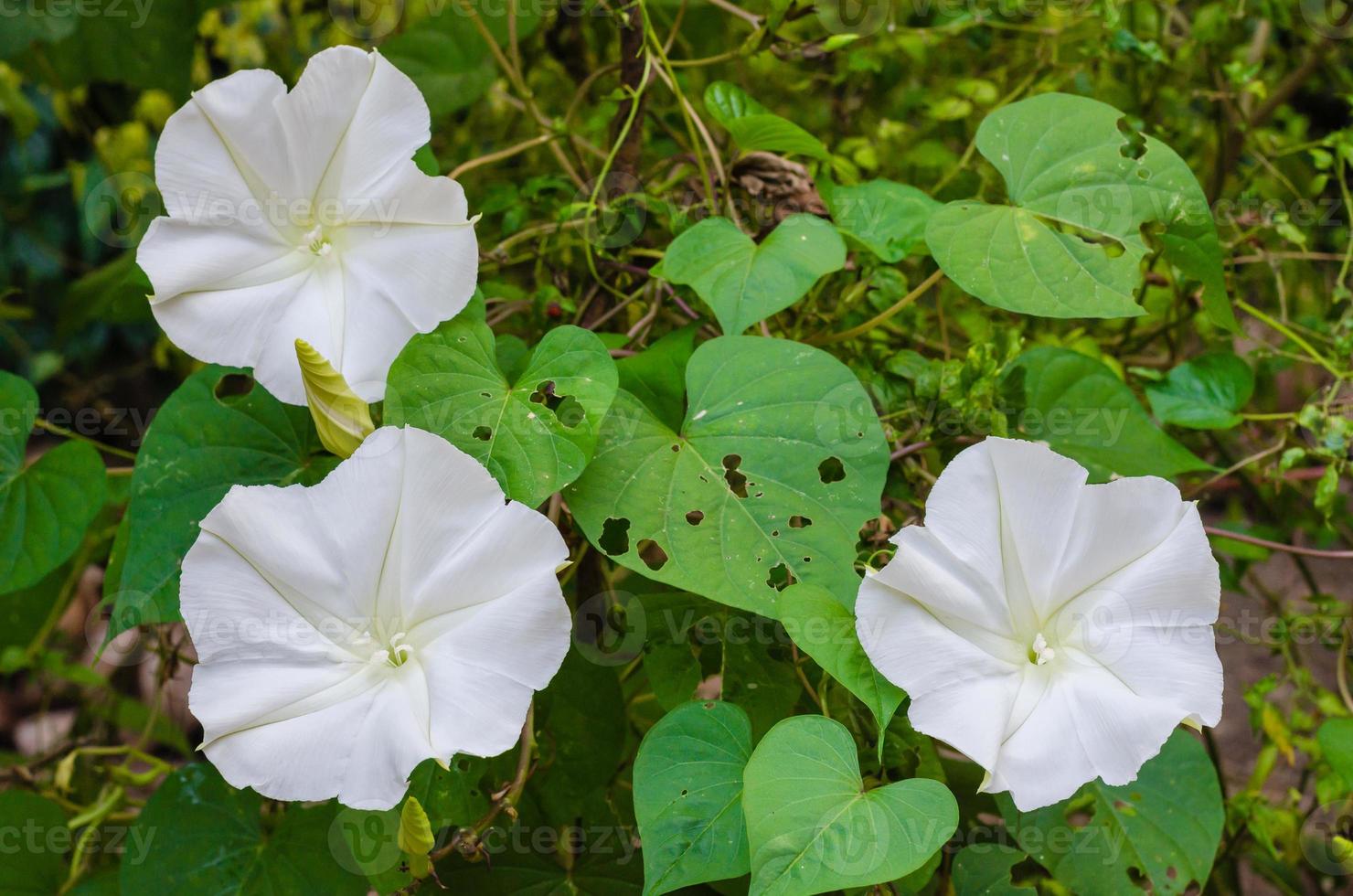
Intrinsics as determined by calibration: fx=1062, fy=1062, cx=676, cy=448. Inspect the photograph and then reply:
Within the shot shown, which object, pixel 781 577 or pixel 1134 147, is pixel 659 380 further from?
pixel 1134 147

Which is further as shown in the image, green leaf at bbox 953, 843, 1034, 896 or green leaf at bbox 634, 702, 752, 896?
green leaf at bbox 953, 843, 1034, 896

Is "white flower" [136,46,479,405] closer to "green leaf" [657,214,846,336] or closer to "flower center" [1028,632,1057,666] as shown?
"green leaf" [657,214,846,336]

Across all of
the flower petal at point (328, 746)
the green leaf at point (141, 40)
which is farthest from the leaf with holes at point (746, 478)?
the green leaf at point (141, 40)

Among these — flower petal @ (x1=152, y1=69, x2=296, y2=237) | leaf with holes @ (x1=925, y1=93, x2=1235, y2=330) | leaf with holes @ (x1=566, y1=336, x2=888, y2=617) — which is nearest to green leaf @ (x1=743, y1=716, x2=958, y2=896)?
leaf with holes @ (x1=566, y1=336, x2=888, y2=617)

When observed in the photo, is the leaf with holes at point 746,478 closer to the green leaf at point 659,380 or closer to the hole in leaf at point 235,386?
the green leaf at point 659,380

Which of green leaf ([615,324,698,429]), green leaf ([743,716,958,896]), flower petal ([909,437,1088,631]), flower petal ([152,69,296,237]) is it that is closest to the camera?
green leaf ([743,716,958,896])

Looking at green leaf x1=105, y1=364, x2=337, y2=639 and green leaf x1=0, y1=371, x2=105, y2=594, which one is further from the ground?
green leaf x1=105, y1=364, x2=337, y2=639
